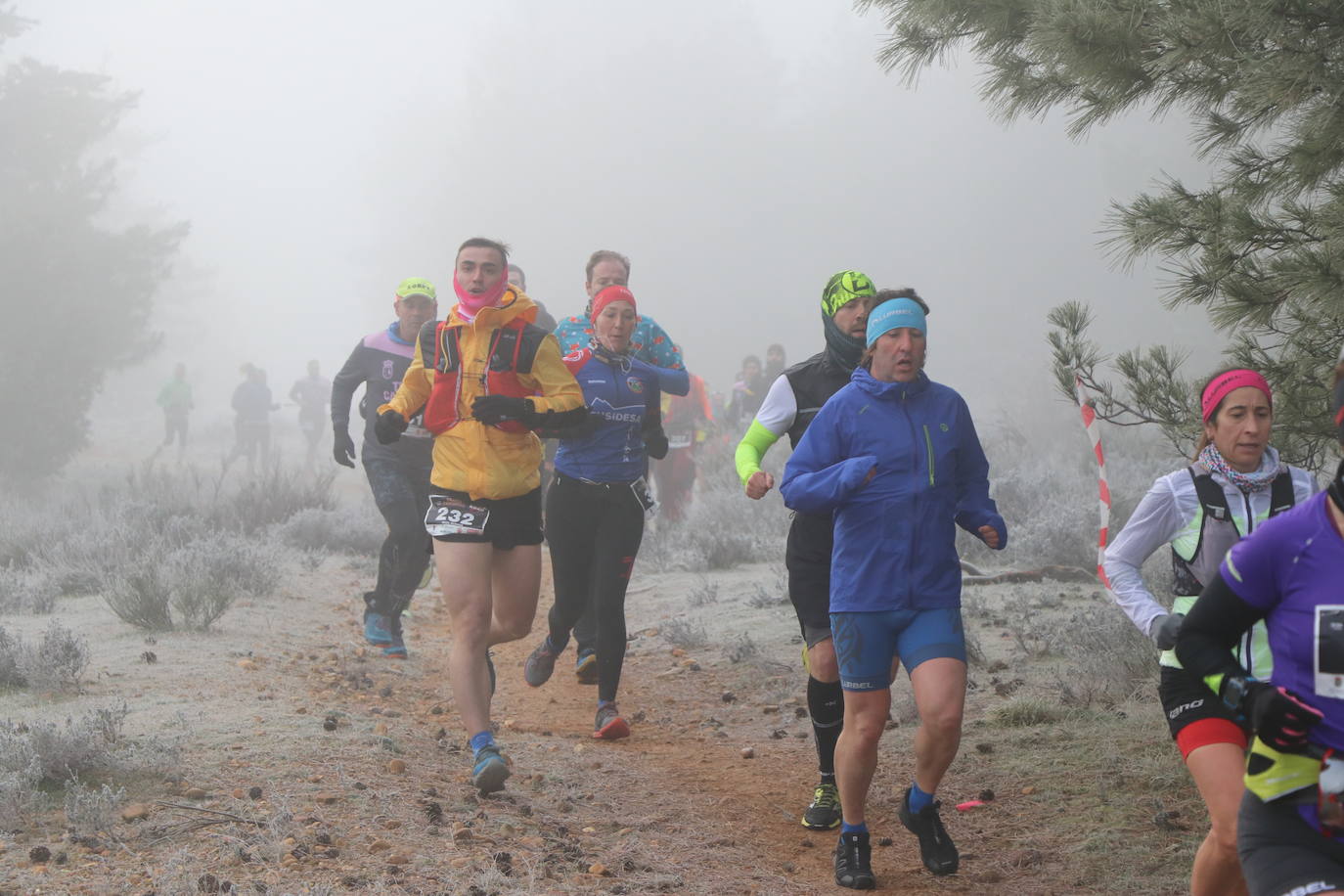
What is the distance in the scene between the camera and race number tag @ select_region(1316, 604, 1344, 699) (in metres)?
2.52

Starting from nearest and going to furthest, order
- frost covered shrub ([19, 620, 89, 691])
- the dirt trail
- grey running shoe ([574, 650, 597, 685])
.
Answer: the dirt trail < frost covered shrub ([19, 620, 89, 691]) < grey running shoe ([574, 650, 597, 685])

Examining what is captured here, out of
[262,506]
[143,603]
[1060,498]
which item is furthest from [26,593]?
[1060,498]

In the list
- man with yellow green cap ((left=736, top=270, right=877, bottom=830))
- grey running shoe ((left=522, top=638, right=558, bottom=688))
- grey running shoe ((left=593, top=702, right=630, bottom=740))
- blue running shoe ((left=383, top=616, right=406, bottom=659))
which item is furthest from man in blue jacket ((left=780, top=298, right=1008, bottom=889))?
blue running shoe ((left=383, top=616, right=406, bottom=659))

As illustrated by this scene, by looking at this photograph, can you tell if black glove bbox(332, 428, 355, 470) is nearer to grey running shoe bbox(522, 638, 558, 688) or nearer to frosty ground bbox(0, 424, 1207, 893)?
frosty ground bbox(0, 424, 1207, 893)

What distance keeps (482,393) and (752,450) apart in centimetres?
125

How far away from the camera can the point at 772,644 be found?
9.19 m

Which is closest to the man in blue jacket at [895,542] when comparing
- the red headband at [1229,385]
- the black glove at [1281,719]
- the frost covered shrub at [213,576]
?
the red headband at [1229,385]

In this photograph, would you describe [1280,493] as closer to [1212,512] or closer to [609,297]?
[1212,512]

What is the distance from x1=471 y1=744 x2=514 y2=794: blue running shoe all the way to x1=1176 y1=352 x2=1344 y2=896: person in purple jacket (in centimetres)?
323

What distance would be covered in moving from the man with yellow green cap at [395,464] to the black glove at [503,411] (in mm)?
3120

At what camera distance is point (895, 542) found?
14.7 ft

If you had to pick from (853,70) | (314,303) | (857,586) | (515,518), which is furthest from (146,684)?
(314,303)

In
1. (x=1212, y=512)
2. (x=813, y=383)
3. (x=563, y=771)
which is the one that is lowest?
(x=563, y=771)

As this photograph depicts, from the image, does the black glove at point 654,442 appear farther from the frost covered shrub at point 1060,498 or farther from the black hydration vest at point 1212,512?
the frost covered shrub at point 1060,498
